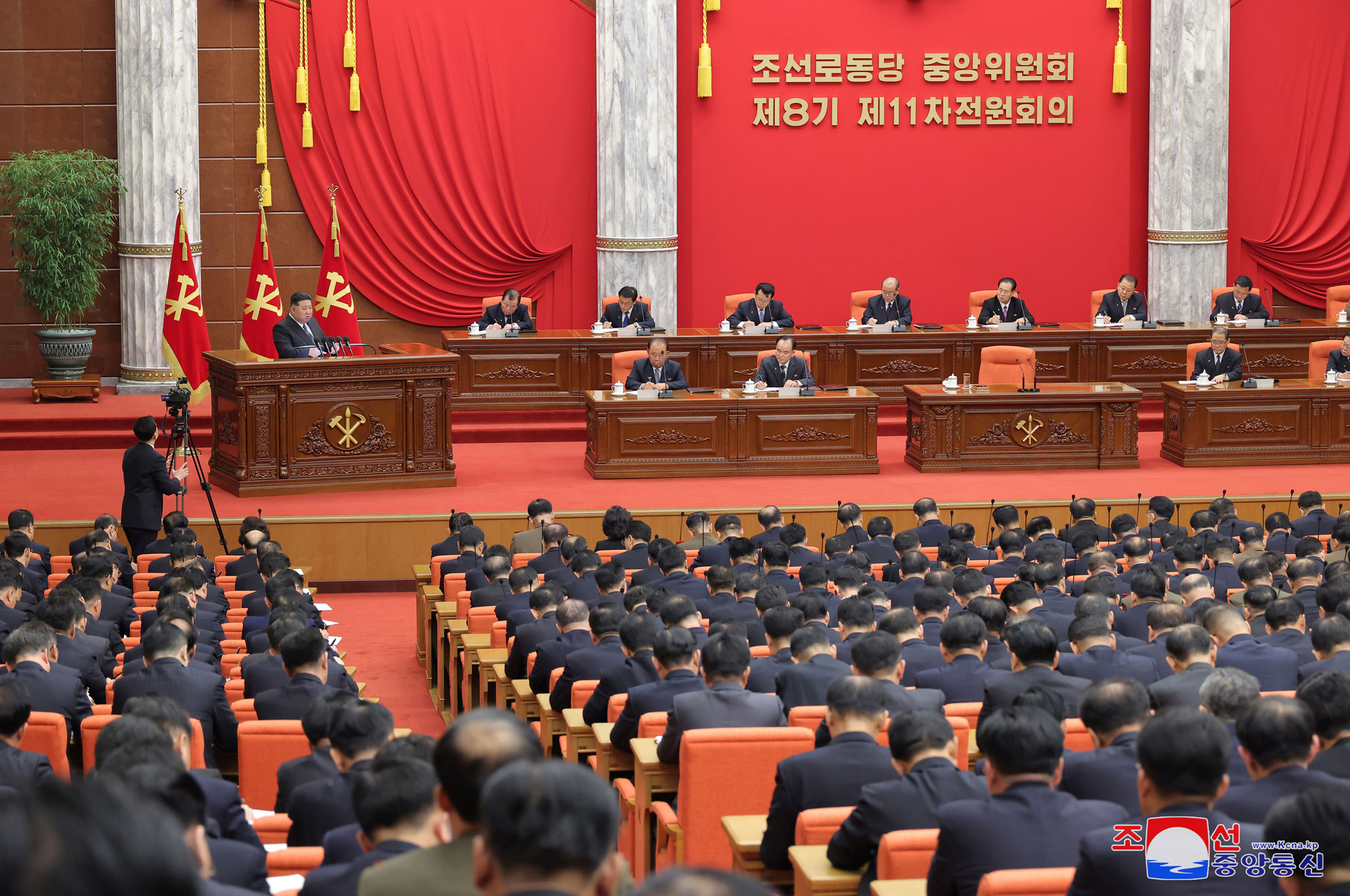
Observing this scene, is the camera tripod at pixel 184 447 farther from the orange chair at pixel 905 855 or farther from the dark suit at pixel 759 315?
the orange chair at pixel 905 855

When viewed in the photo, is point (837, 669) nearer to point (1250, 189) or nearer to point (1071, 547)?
point (1071, 547)

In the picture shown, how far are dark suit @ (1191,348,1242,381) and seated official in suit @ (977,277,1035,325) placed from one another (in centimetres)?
158

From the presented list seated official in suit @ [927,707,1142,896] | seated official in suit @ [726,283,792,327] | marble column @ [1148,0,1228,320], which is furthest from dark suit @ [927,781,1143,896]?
marble column @ [1148,0,1228,320]

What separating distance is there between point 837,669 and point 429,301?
959cm

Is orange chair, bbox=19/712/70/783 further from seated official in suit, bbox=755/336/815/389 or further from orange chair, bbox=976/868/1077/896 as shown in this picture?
seated official in suit, bbox=755/336/815/389

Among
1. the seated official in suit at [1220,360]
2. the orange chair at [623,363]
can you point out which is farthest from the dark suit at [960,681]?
the seated official in suit at [1220,360]

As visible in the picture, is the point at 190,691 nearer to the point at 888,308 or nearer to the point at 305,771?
the point at 305,771

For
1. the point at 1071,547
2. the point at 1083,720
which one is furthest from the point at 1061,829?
the point at 1071,547

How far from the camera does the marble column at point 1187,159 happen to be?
13570 millimetres

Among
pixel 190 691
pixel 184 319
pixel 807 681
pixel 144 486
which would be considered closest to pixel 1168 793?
pixel 807 681

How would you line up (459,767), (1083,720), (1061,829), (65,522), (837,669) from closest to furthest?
Answer: (459,767) → (1061,829) → (1083,720) → (837,669) → (65,522)

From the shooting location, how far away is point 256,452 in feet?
31.3

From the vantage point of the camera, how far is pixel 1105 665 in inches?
180

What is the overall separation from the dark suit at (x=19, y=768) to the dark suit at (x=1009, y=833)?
199cm
